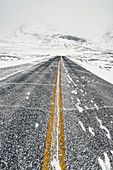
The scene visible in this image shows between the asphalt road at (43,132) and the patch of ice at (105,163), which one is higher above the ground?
the asphalt road at (43,132)

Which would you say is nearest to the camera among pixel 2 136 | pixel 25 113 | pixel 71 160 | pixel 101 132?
pixel 71 160

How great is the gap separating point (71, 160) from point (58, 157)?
239mm

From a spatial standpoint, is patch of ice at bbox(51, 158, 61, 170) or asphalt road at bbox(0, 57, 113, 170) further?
asphalt road at bbox(0, 57, 113, 170)

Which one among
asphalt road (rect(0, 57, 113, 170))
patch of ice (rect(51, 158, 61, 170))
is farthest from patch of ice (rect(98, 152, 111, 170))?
patch of ice (rect(51, 158, 61, 170))

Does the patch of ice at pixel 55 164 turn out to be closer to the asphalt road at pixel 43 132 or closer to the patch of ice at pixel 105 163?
the asphalt road at pixel 43 132

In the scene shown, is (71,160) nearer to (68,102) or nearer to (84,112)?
(84,112)

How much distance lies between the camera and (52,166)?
1.79 meters

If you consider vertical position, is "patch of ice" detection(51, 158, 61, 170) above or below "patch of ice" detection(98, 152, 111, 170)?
above

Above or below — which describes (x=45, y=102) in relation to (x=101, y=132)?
above

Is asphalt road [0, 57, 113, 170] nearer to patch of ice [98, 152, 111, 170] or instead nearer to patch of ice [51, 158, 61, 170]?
patch of ice [98, 152, 111, 170]

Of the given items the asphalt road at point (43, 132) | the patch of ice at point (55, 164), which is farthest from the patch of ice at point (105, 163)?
the patch of ice at point (55, 164)

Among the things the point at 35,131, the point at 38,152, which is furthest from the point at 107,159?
the point at 35,131

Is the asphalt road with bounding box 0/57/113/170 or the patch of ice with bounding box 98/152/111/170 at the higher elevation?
the asphalt road with bounding box 0/57/113/170

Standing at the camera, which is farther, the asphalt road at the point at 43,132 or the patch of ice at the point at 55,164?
the asphalt road at the point at 43,132
